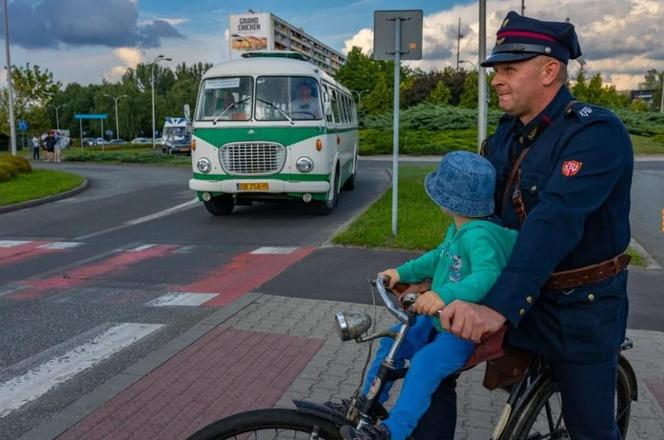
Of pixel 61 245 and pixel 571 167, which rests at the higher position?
pixel 571 167

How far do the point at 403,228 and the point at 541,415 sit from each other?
7858mm

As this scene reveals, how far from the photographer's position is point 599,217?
206 cm

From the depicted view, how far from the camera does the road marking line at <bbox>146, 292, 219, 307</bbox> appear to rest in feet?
21.1

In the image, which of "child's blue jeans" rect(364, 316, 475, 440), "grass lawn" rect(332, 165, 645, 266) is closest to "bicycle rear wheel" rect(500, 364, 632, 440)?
"child's blue jeans" rect(364, 316, 475, 440)

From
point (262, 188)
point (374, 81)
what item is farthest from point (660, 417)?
point (374, 81)

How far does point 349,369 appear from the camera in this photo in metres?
4.57

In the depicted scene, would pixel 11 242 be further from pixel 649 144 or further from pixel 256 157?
pixel 649 144

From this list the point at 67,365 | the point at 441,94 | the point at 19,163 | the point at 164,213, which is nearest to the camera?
the point at 67,365

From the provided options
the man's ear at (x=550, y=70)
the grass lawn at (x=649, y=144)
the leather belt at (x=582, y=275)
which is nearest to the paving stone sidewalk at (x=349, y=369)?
the leather belt at (x=582, y=275)

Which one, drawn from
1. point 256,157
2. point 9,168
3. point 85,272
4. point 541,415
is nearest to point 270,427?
point 541,415

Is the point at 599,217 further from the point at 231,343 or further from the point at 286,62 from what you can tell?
the point at 286,62

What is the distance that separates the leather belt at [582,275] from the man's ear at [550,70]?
0.62 m

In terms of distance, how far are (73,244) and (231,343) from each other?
6.08m

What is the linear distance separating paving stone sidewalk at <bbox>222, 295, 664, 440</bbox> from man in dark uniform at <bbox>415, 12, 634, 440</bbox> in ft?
5.04
